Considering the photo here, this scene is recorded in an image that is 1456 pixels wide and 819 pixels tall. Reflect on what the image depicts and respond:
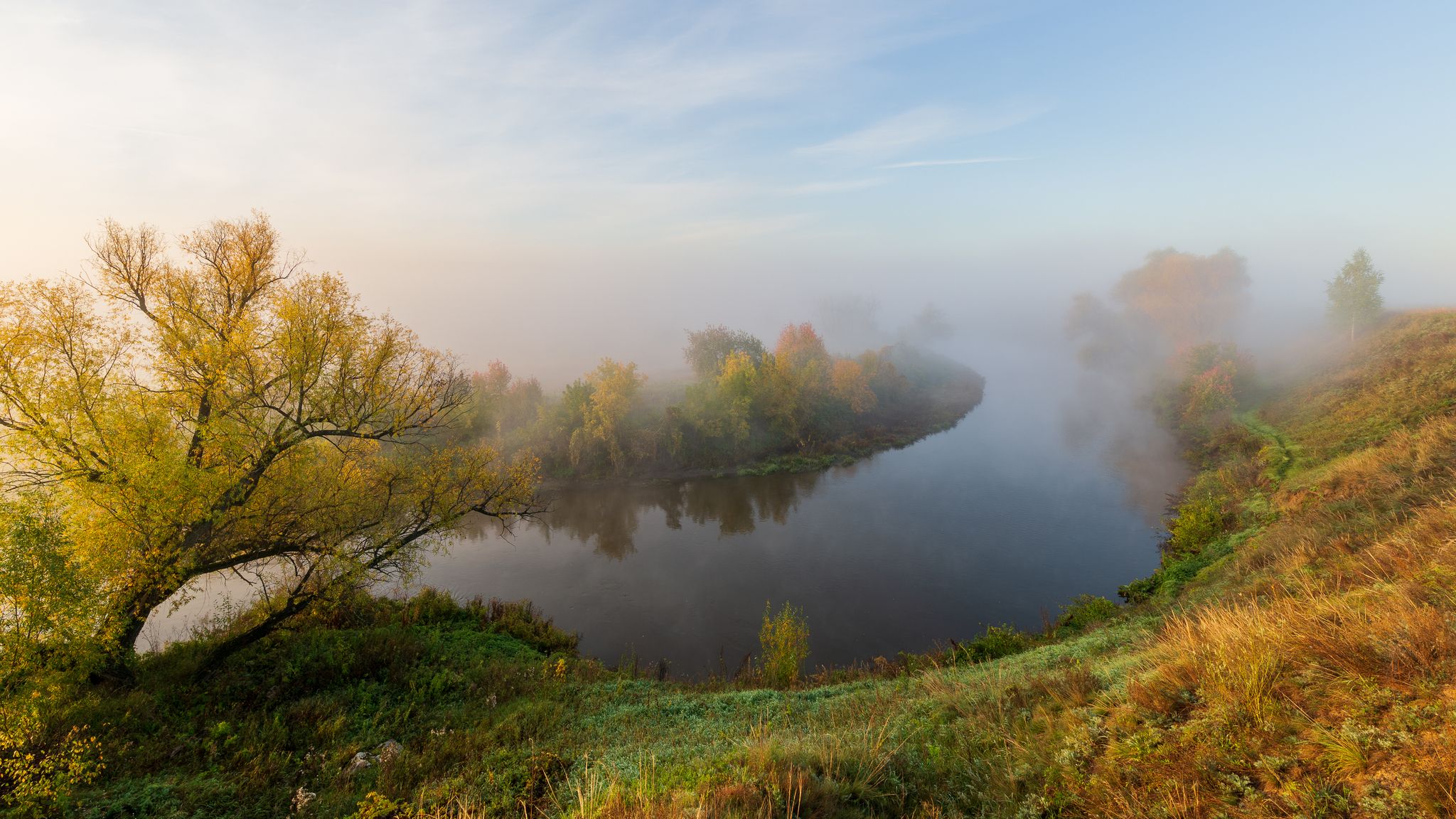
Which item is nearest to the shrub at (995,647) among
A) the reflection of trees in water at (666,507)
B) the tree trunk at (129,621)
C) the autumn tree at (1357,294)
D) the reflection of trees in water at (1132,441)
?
the reflection of trees in water at (666,507)

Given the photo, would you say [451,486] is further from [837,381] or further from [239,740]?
[837,381]

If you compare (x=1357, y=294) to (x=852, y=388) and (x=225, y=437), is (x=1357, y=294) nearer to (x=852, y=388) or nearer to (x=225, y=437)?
(x=852, y=388)

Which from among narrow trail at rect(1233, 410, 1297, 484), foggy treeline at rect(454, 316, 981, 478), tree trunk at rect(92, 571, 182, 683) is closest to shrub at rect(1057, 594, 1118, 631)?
narrow trail at rect(1233, 410, 1297, 484)

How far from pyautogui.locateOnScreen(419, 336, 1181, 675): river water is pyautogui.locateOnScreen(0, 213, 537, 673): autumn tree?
928 cm

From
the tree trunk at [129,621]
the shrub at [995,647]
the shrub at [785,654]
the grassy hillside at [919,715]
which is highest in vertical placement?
the tree trunk at [129,621]

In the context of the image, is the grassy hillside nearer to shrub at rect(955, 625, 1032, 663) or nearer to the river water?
shrub at rect(955, 625, 1032, 663)

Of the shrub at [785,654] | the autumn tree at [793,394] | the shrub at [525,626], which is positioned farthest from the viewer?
the autumn tree at [793,394]

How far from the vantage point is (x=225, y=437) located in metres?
12.2

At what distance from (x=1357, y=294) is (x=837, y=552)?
67.0 metres

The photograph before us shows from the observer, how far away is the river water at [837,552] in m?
20.2

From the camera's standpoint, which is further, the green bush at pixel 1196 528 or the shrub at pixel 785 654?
the green bush at pixel 1196 528

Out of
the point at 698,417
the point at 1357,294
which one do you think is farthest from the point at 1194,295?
the point at 698,417

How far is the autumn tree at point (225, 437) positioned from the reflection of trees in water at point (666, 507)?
1487 cm

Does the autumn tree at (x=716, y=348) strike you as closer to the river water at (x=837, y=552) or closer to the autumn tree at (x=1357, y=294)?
the river water at (x=837, y=552)
